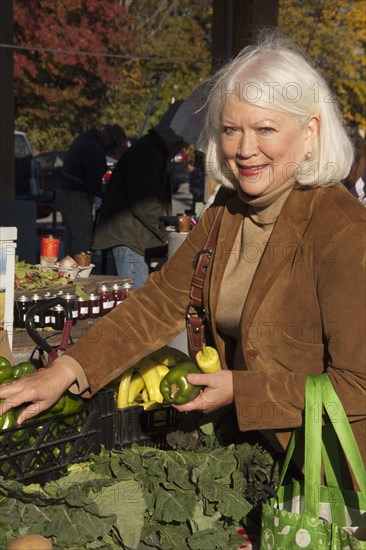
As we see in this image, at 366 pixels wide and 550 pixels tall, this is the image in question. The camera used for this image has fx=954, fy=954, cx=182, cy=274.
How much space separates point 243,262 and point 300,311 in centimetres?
31

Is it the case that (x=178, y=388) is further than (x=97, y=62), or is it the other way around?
(x=97, y=62)

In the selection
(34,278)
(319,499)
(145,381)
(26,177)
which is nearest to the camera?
(319,499)

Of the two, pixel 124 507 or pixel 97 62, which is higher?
pixel 97 62

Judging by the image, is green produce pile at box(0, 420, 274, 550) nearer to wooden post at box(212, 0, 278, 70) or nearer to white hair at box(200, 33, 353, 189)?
white hair at box(200, 33, 353, 189)

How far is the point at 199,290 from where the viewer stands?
3.08 metres

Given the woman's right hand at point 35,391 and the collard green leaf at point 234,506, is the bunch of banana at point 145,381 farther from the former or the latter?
the collard green leaf at point 234,506

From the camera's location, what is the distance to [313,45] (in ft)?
102

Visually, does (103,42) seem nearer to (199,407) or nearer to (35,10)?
(35,10)

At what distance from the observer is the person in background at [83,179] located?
11258 millimetres

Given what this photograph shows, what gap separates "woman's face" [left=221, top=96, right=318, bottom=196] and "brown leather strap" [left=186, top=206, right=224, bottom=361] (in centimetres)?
29

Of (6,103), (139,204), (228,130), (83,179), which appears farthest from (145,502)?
(6,103)

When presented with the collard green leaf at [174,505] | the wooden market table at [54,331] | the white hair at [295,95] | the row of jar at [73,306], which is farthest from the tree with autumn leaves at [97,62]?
the collard green leaf at [174,505]

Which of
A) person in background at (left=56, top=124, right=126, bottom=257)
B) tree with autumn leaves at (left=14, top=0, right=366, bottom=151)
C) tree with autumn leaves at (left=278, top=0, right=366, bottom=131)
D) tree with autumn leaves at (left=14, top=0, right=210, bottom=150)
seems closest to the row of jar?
person in background at (left=56, top=124, right=126, bottom=257)

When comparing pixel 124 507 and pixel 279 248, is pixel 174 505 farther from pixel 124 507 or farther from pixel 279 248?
pixel 279 248
